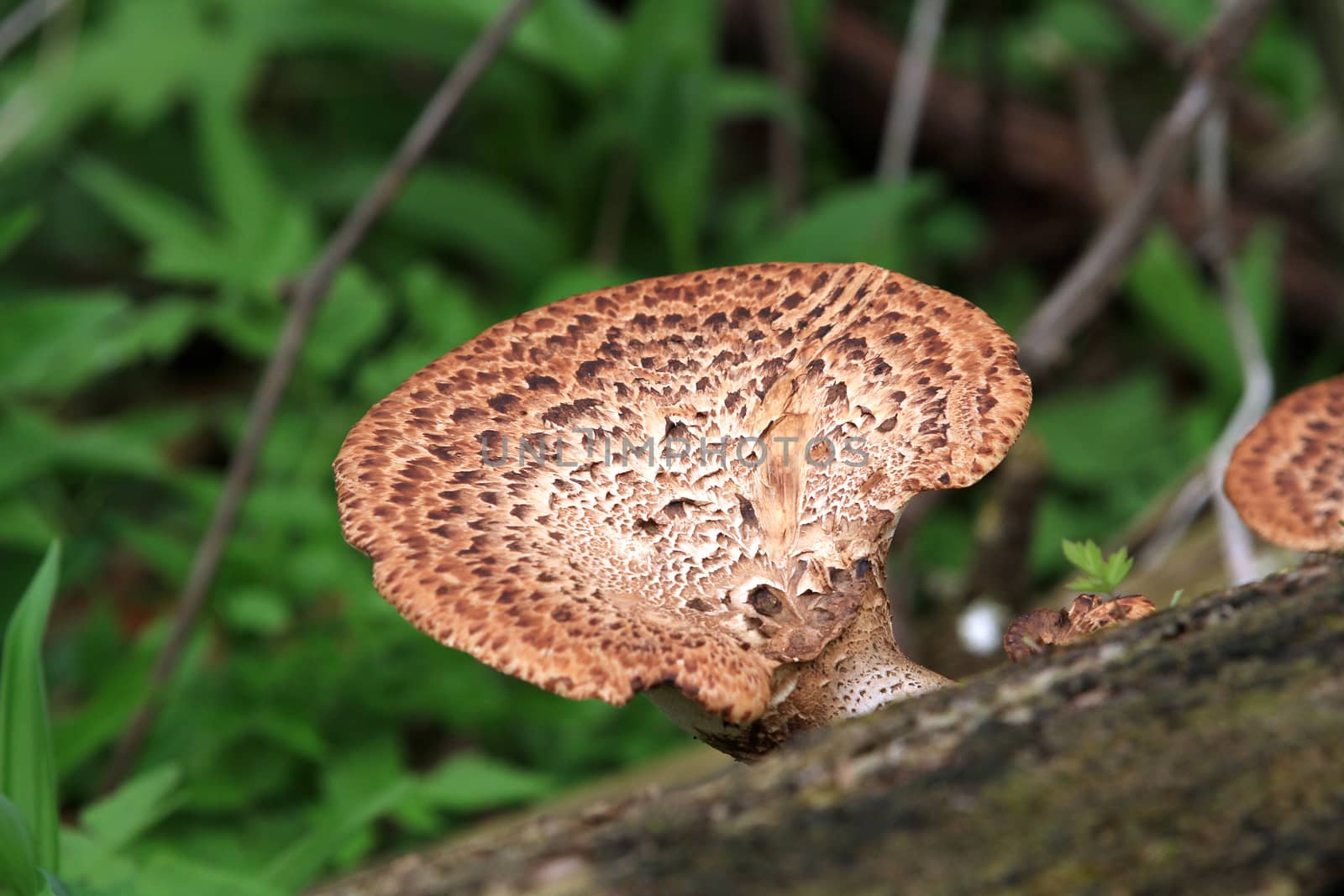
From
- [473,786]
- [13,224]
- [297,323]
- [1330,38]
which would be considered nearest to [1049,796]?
[473,786]

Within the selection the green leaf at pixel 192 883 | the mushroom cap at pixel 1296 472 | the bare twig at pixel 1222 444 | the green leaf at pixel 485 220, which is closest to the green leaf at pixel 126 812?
the green leaf at pixel 192 883

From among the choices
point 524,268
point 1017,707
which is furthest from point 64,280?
point 1017,707

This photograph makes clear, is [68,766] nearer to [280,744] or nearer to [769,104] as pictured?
[280,744]

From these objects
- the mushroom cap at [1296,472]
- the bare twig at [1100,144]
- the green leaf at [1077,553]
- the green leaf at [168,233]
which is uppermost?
the bare twig at [1100,144]

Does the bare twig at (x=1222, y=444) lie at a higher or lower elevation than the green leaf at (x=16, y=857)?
higher

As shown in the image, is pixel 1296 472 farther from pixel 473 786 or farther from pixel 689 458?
pixel 473 786

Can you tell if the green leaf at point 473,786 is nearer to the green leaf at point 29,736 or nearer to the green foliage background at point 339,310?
the green foliage background at point 339,310
